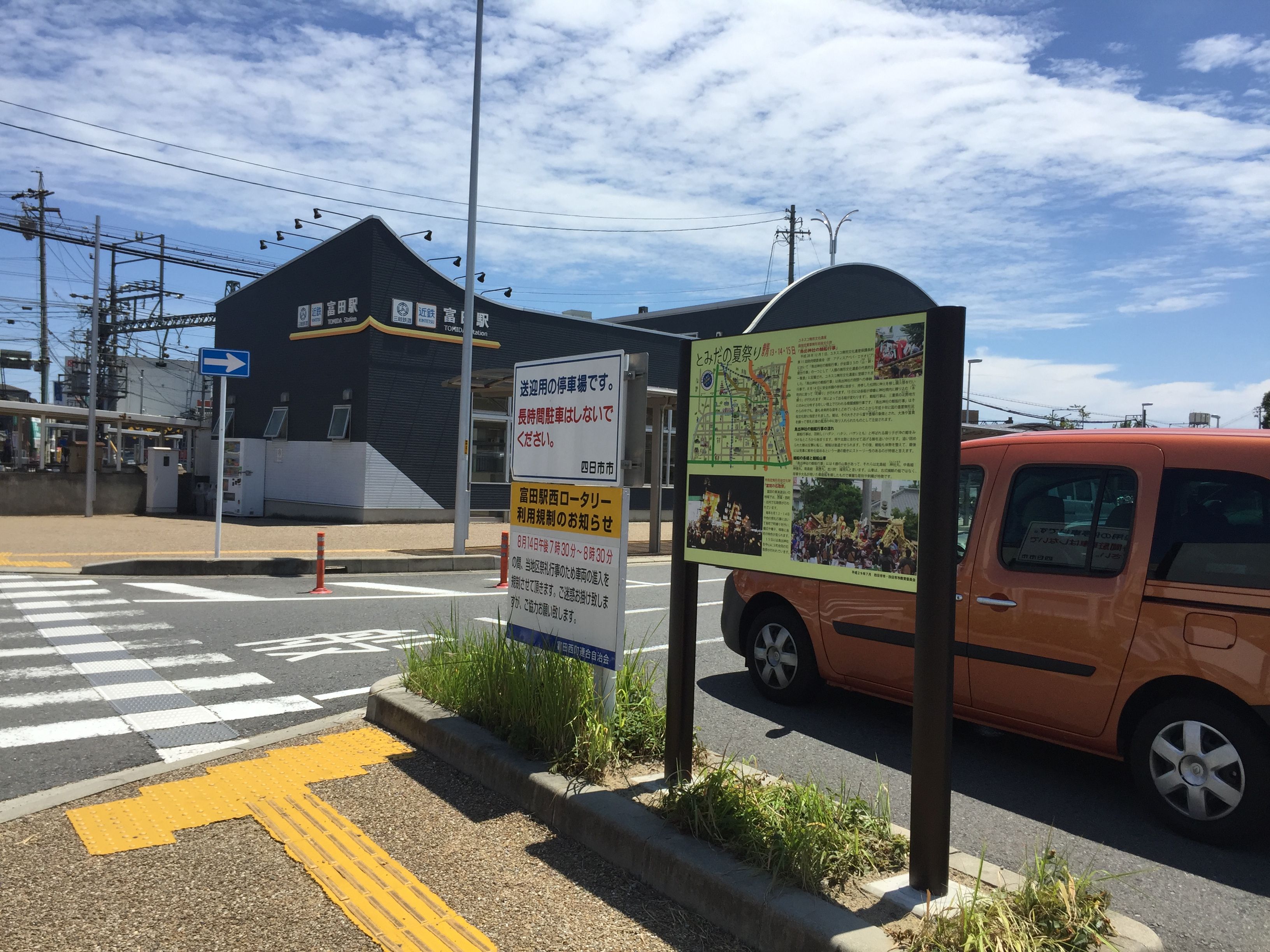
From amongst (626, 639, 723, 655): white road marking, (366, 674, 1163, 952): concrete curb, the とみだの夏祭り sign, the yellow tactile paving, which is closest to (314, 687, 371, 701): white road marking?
the yellow tactile paving

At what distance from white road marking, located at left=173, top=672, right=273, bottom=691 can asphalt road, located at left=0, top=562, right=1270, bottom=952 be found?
0.02 m

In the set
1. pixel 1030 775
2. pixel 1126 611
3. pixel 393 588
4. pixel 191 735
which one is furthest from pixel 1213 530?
pixel 393 588

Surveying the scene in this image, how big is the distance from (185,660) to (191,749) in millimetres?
2731

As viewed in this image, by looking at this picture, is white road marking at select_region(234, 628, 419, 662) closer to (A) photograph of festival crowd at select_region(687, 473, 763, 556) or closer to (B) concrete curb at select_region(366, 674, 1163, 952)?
(B) concrete curb at select_region(366, 674, 1163, 952)

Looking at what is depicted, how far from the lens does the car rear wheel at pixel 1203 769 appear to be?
411cm

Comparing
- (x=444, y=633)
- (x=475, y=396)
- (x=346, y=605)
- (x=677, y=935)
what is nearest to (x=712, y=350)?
(x=677, y=935)

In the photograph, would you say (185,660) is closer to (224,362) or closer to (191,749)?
(191,749)

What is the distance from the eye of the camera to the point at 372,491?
80.8 feet

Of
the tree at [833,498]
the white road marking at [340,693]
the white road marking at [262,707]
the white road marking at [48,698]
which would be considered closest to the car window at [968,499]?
the tree at [833,498]

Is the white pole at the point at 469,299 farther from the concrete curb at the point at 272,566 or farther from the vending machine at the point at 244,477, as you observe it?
the vending machine at the point at 244,477

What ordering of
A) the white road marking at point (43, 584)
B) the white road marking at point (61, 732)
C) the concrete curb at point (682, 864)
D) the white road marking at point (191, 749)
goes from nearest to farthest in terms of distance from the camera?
1. the concrete curb at point (682, 864)
2. the white road marking at point (191, 749)
3. the white road marking at point (61, 732)
4. the white road marking at point (43, 584)

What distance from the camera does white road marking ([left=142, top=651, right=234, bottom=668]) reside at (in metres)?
7.78

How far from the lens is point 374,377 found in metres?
24.9

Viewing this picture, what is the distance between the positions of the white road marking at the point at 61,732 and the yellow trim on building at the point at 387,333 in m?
18.9
